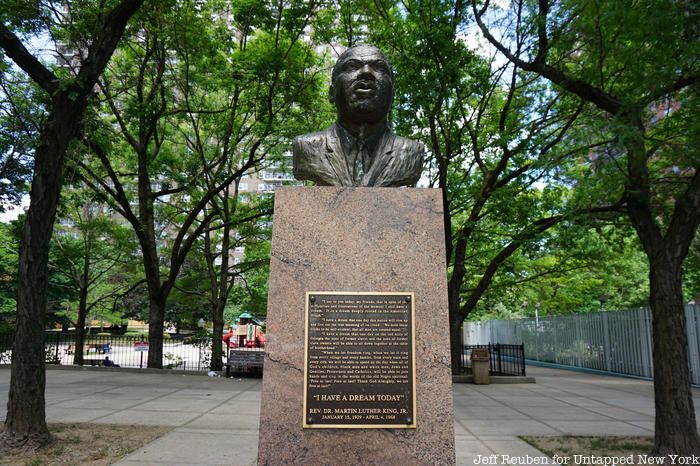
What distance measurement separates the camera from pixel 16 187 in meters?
14.3

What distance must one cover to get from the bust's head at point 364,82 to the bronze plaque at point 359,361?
68.4 inches

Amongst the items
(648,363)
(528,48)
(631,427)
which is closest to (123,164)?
(528,48)

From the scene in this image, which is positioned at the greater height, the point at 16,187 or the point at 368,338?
the point at 16,187

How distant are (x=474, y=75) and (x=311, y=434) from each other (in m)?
10.0

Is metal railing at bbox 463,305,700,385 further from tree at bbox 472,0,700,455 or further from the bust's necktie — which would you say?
the bust's necktie

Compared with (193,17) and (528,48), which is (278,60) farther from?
(528,48)

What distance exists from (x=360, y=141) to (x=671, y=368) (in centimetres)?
504

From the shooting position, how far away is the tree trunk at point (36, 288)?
6676 mm

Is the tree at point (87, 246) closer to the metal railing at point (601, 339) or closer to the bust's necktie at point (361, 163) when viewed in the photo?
the bust's necktie at point (361, 163)

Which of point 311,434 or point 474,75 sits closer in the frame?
point 311,434

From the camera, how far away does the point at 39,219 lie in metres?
7.18

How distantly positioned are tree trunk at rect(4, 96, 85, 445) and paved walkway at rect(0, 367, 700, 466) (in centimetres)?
162

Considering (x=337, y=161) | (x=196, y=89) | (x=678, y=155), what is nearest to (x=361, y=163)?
(x=337, y=161)

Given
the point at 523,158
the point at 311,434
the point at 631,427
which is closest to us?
the point at 311,434
